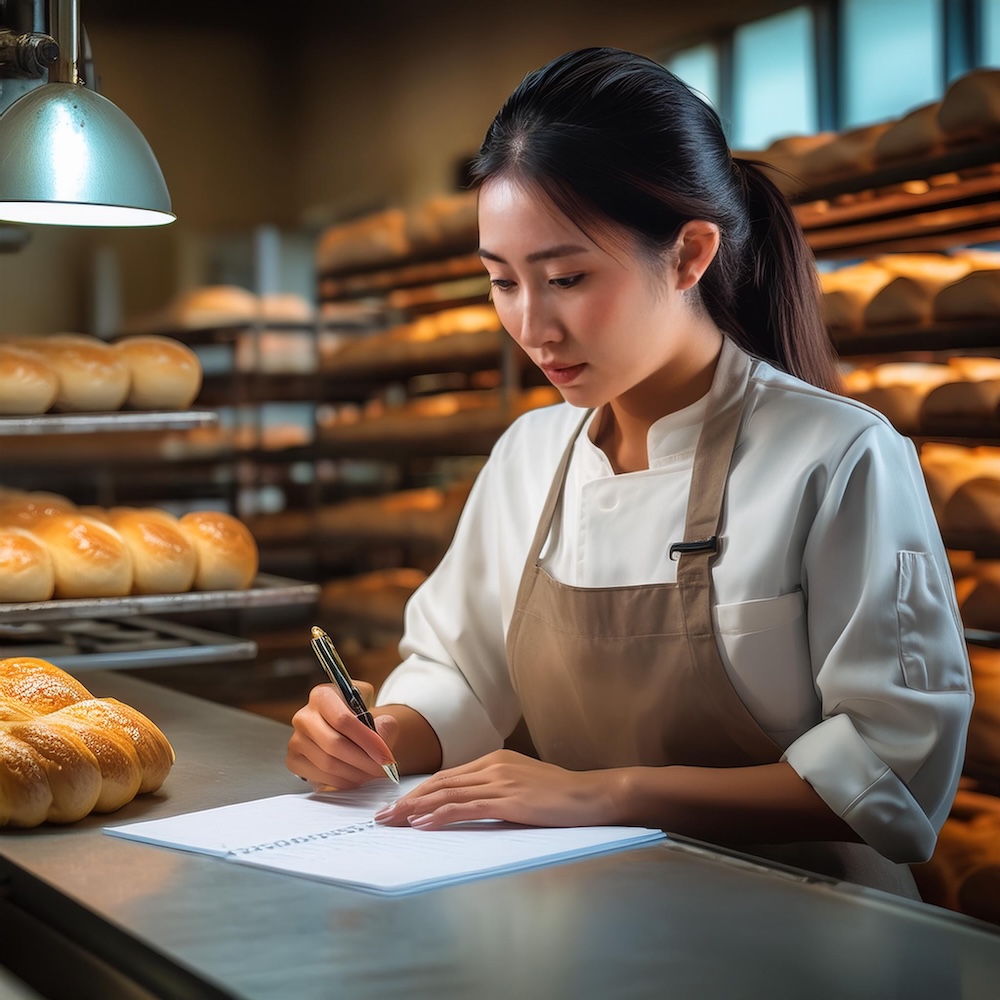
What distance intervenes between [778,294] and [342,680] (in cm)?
71

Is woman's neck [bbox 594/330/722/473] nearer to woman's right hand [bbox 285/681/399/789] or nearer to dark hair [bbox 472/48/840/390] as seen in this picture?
dark hair [bbox 472/48/840/390]

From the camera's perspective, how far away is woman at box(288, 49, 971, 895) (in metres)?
1.32

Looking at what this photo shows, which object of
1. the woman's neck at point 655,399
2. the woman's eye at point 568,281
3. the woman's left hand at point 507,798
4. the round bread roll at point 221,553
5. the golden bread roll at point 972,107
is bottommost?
the woman's left hand at point 507,798

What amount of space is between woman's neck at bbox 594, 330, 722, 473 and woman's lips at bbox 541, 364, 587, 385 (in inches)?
6.9

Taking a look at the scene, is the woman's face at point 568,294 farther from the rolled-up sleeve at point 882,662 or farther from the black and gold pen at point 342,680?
the black and gold pen at point 342,680

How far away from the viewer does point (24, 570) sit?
1.90 m

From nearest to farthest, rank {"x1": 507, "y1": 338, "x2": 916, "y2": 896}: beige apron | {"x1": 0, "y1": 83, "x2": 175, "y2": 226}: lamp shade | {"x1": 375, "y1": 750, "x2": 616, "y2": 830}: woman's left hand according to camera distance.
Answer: {"x1": 375, "y1": 750, "x2": 616, "y2": 830}: woman's left hand < {"x1": 507, "y1": 338, "x2": 916, "y2": 896}: beige apron < {"x1": 0, "y1": 83, "x2": 175, "y2": 226}: lamp shade

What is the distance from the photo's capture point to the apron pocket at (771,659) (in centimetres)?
140

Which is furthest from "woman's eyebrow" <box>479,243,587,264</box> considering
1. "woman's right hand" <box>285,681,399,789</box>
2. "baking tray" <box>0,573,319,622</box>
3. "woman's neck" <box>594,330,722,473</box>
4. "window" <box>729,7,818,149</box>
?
"window" <box>729,7,818,149</box>

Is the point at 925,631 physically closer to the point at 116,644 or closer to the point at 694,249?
the point at 694,249

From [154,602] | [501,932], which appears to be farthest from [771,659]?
[154,602]

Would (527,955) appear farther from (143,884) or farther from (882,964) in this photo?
(143,884)

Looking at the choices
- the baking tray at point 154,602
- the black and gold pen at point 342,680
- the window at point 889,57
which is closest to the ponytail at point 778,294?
the black and gold pen at point 342,680

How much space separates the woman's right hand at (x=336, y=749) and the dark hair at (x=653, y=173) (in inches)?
22.3
